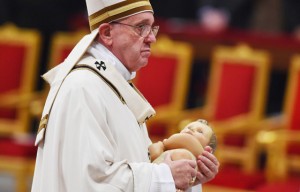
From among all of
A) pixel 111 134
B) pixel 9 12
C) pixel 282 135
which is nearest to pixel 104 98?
pixel 111 134

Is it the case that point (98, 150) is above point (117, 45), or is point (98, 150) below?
below

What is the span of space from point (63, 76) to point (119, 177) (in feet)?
1.47

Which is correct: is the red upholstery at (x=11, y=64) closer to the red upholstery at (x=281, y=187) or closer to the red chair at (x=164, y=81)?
the red chair at (x=164, y=81)

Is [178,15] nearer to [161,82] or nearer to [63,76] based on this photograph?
→ [161,82]

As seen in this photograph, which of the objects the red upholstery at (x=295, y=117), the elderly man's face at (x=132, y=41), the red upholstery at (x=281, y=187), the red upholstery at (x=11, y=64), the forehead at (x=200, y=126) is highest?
the elderly man's face at (x=132, y=41)

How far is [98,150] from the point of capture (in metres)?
3.79

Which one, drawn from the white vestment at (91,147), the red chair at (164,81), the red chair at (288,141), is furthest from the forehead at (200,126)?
the red chair at (164,81)

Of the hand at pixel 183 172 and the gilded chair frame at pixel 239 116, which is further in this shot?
the gilded chair frame at pixel 239 116

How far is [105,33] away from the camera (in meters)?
4.01

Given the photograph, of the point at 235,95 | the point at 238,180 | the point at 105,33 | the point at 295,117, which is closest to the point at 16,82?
the point at 235,95

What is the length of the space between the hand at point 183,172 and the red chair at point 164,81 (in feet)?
15.9

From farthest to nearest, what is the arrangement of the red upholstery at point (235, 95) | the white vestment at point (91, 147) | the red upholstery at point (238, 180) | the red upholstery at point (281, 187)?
the red upholstery at point (235, 95), the red upholstery at point (238, 180), the red upholstery at point (281, 187), the white vestment at point (91, 147)

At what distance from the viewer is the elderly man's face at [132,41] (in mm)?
3980

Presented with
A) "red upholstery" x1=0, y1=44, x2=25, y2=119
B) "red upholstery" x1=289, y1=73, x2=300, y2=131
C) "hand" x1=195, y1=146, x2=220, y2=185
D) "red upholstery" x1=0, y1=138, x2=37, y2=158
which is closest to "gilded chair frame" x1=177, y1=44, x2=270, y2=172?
"red upholstery" x1=289, y1=73, x2=300, y2=131
